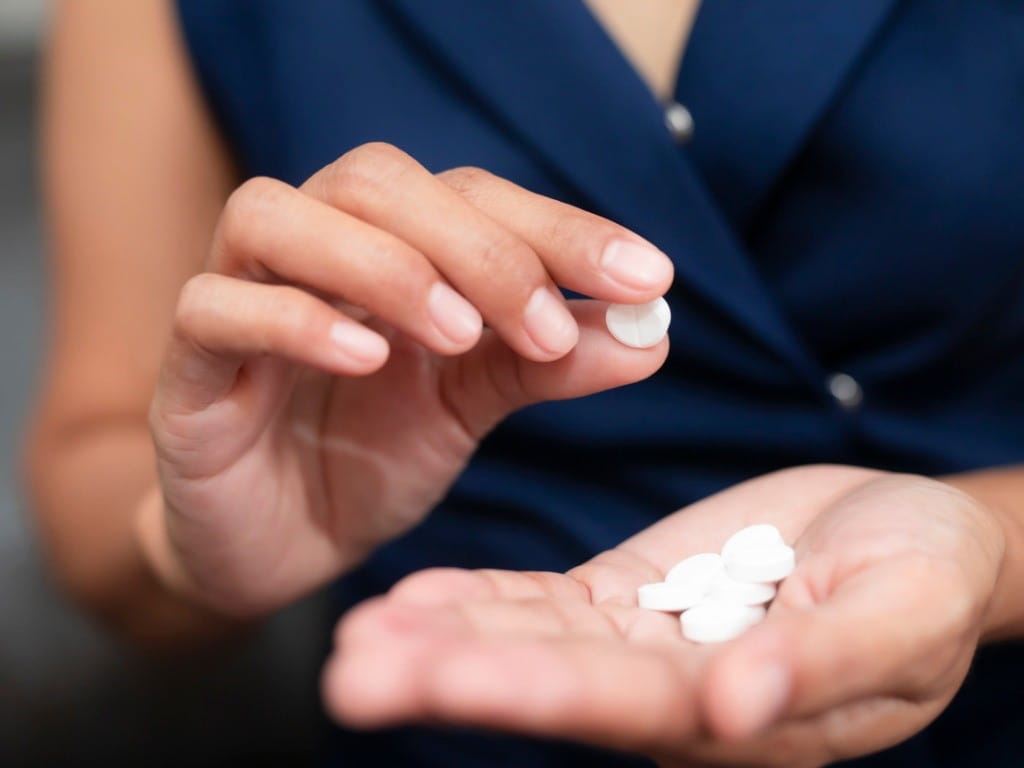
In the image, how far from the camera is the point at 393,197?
371 millimetres

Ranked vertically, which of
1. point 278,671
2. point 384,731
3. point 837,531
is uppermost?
point 837,531

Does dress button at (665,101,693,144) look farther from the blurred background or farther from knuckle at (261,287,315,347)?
the blurred background

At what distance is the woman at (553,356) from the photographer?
32cm

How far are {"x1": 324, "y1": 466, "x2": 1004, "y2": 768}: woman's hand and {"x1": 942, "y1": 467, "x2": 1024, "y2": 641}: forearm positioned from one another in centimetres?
3

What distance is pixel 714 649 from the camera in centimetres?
33

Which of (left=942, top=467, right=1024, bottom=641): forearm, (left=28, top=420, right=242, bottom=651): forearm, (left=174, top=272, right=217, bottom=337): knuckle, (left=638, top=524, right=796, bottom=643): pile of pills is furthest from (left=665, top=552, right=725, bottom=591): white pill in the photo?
(left=28, top=420, right=242, bottom=651): forearm

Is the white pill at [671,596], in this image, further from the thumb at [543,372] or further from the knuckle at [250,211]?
the knuckle at [250,211]

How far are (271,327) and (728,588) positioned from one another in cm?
19

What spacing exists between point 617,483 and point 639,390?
2.5 inches

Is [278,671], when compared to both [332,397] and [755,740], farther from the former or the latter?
[755,740]

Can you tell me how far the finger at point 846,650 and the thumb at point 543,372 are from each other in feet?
0.39

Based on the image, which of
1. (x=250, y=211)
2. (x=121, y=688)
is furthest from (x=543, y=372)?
(x=121, y=688)

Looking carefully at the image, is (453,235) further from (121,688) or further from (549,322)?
(121,688)

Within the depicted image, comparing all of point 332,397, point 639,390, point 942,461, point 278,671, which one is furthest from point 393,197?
point 278,671
